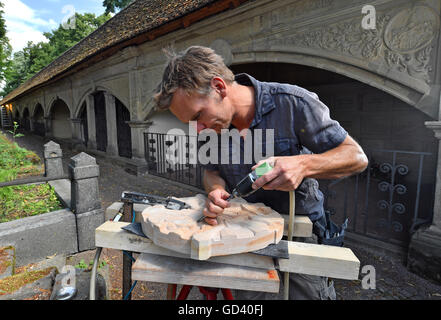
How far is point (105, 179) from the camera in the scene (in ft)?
25.4

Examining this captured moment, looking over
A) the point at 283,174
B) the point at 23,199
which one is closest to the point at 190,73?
the point at 283,174

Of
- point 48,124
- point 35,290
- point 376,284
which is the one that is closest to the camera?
point 35,290

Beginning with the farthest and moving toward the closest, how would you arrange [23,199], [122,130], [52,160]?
[122,130], [52,160], [23,199]

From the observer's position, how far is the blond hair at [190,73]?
1378 mm

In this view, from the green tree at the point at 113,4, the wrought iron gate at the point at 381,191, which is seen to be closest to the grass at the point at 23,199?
the wrought iron gate at the point at 381,191

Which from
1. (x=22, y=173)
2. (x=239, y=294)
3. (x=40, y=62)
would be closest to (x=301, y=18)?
(x=239, y=294)

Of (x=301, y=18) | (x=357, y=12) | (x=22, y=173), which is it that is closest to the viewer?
(x=357, y=12)

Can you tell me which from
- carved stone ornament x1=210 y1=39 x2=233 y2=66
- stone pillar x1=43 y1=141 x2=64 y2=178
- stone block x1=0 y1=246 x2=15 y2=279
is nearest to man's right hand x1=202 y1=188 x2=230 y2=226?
stone block x1=0 y1=246 x2=15 y2=279

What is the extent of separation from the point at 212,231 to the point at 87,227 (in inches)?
131

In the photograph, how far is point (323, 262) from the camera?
1103 millimetres

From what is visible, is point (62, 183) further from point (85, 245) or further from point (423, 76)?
point (423, 76)

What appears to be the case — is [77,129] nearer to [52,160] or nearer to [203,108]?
[52,160]

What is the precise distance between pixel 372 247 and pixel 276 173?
3.51m

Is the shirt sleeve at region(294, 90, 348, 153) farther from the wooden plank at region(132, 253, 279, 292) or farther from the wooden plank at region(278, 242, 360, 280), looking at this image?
the wooden plank at region(132, 253, 279, 292)
